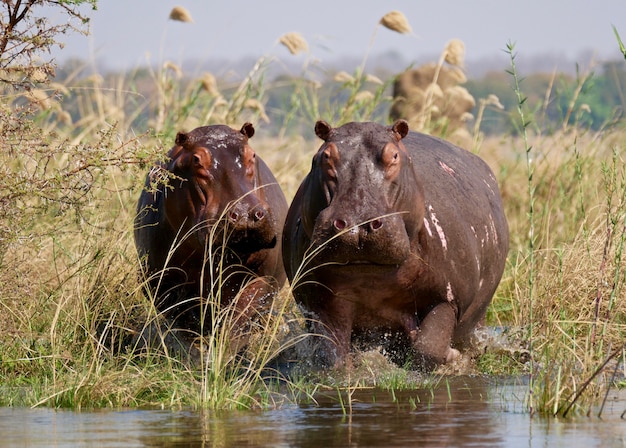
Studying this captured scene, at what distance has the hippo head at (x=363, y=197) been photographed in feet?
18.9

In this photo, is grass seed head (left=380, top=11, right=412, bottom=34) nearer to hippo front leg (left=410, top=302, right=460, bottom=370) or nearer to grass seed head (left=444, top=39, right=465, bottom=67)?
grass seed head (left=444, top=39, right=465, bottom=67)

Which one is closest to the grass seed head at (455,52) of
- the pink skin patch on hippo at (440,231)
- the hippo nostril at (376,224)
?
the pink skin patch on hippo at (440,231)

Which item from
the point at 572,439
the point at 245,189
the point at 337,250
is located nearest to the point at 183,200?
the point at 245,189

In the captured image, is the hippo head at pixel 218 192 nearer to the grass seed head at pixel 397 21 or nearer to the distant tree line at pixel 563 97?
the distant tree line at pixel 563 97

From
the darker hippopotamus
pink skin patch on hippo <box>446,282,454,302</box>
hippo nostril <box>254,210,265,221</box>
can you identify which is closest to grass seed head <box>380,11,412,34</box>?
the darker hippopotamus

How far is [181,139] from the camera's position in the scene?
7070mm

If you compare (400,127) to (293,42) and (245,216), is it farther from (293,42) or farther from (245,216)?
(293,42)

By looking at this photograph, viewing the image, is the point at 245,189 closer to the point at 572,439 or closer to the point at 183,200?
the point at 183,200

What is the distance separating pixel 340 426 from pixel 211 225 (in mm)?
2162

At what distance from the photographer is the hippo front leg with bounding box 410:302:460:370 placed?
6250mm

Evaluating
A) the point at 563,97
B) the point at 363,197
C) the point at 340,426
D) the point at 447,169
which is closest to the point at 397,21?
the point at 447,169

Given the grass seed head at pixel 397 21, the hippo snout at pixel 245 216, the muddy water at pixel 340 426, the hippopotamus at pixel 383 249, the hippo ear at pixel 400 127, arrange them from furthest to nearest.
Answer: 1. the grass seed head at pixel 397 21
2. the hippo snout at pixel 245 216
3. the hippo ear at pixel 400 127
4. the hippopotamus at pixel 383 249
5. the muddy water at pixel 340 426

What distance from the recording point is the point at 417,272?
6.30 metres

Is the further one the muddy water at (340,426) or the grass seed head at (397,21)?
the grass seed head at (397,21)
